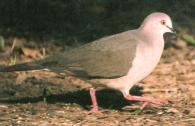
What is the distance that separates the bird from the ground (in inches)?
7.7

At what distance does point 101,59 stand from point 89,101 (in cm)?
78

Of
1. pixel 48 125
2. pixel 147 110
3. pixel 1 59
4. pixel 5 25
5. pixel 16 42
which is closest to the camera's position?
pixel 48 125

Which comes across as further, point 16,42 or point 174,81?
point 16,42

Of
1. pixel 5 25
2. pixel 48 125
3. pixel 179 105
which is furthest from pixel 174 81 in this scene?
pixel 5 25

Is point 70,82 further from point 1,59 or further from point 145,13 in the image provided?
point 145,13

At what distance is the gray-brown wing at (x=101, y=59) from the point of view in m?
6.56

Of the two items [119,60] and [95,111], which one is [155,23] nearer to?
[119,60]

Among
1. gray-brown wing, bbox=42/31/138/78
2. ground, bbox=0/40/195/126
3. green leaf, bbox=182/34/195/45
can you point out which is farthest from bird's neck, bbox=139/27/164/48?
green leaf, bbox=182/34/195/45

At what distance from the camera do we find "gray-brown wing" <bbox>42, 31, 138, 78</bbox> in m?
6.56

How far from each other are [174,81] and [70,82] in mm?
1233

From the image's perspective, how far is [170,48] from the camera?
9.08 metres

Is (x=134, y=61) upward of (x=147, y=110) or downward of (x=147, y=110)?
upward

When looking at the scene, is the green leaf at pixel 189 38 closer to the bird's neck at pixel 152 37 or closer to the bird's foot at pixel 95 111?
the bird's neck at pixel 152 37

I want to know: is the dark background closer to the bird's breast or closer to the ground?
the ground
